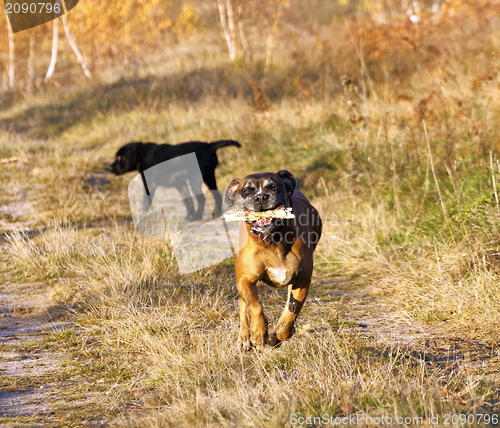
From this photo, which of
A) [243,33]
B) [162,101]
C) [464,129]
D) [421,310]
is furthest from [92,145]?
[421,310]

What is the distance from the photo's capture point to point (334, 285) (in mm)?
5719

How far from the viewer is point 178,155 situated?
8477mm

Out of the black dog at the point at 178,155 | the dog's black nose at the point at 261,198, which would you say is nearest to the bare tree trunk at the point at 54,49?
the black dog at the point at 178,155

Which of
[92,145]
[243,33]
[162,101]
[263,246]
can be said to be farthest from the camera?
[243,33]

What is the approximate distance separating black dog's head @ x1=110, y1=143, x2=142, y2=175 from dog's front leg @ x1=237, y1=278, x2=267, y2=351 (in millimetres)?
5410

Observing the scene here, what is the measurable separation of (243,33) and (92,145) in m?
6.66

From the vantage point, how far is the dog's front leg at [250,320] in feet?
12.3

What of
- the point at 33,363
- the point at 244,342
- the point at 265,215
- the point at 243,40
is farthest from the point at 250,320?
the point at 243,40

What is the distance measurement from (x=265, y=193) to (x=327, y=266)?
100.0 inches

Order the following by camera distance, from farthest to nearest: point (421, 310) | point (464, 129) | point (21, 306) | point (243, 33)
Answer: point (243, 33) → point (464, 129) → point (21, 306) → point (421, 310)

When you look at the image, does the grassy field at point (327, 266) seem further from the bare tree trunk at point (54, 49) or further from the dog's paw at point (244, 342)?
the bare tree trunk at point (54, 49)

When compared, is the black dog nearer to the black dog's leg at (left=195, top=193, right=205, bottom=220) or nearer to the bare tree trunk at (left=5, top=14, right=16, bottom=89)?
the black dog's leg at (left=195, top=193, right=205, bottom=220)

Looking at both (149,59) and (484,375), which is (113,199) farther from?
(149,59)

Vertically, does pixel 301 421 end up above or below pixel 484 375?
above
